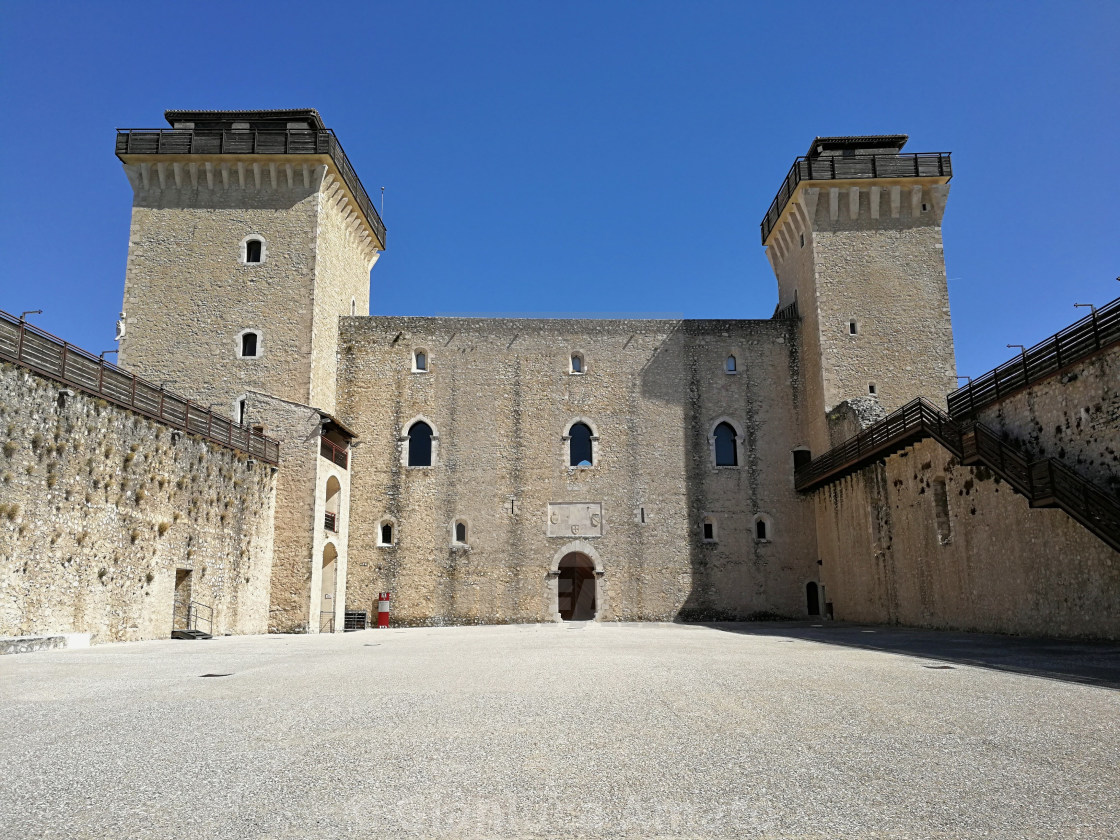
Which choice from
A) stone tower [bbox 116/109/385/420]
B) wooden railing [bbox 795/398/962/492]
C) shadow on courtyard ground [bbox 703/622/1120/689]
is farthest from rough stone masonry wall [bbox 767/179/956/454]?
stone tower [bbox 116/109/385/420]

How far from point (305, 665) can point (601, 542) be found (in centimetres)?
1555

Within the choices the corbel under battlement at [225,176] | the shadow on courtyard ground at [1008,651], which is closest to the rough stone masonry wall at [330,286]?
the corbel under battlement at [225,176]

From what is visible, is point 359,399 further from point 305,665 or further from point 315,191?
point 305,665

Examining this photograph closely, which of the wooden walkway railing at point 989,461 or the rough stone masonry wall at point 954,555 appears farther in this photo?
the rough stone masonry wall at point 954,555

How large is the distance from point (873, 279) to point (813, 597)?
9.41 meters

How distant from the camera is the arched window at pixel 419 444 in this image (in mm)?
25344

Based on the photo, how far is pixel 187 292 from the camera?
2420 cm

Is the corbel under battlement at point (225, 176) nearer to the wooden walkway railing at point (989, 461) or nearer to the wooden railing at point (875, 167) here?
the wooden railing at point (875, 167)

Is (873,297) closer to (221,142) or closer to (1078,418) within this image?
(1078,418)

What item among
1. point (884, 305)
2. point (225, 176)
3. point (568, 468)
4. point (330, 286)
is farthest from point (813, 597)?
point (225, 176)

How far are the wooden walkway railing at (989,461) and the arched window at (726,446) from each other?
2744 mm

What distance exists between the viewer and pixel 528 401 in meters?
25.9

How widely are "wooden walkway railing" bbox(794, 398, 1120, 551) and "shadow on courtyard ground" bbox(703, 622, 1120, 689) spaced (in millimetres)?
1753

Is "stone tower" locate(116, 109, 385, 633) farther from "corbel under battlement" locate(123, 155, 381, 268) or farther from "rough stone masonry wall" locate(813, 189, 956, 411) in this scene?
"rough stone masonry wall" locate(813, 189, 956, 411)
